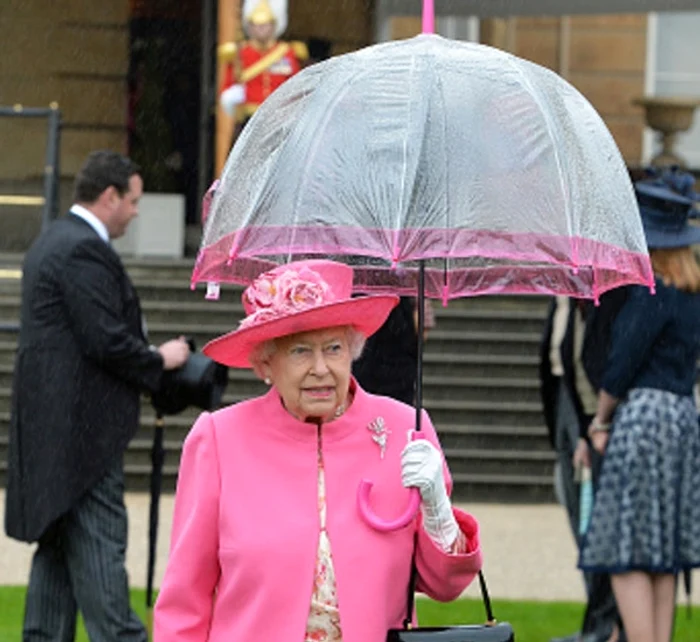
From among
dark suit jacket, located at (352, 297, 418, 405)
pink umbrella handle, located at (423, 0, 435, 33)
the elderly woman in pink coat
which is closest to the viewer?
the elderly woman in pink coat

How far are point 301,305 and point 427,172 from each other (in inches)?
14.5

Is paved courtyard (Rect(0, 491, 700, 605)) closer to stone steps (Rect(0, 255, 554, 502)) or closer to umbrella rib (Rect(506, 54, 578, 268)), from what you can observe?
stone steps (Rect(0, 255, 554, 502))

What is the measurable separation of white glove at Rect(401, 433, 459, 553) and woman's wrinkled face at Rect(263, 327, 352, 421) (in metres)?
0.19

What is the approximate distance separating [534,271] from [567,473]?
12.6 ft

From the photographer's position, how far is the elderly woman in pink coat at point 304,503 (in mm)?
4281

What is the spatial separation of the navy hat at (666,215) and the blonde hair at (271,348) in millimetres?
3193

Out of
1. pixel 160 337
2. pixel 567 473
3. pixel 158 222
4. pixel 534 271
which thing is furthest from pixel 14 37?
pixel 534 271

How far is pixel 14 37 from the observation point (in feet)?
67.5

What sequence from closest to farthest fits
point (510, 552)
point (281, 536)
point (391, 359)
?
point (281, 536) < point (391, 359) < point (510, 552)

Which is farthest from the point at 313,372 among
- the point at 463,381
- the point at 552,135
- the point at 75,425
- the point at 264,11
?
the point at 264,11

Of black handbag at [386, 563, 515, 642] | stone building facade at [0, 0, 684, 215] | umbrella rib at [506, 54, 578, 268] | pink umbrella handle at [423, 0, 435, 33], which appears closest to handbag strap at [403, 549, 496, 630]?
black handbag at [386, 563, 515, 642]

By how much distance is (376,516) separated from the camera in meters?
4.32

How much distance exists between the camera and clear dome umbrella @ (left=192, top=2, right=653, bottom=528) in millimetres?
4332

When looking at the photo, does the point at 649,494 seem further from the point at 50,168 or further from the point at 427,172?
the point at 50,168
